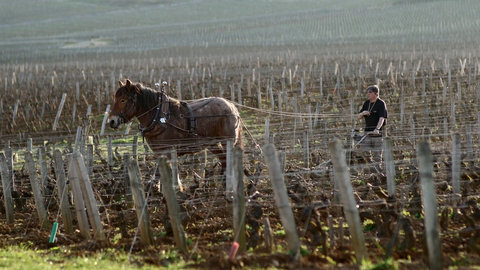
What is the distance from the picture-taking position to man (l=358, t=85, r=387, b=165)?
48.5 ft

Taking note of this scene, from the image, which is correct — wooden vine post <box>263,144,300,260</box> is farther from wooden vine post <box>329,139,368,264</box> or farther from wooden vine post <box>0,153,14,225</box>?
wooden vine post <box>0,153,14,225</box>

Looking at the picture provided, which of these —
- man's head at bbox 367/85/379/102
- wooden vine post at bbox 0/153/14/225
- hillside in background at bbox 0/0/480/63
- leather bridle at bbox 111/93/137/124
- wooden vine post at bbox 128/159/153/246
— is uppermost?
man's head at bbox 367/85/379/102

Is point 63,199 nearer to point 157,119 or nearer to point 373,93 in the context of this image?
point 157,119

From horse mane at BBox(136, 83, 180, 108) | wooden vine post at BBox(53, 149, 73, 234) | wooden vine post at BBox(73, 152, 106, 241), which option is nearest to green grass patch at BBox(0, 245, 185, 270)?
wooden vine post at BBox(73, 152, 106, 241)

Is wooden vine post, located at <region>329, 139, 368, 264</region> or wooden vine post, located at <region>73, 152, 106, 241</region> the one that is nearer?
wooden vine post, located at <region>329, 139, 368, 264</region>

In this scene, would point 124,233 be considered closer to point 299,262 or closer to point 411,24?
point 299,262

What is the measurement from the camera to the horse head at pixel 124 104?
1541 centimetres

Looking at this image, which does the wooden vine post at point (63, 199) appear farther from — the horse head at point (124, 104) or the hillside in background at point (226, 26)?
the hillside in background at point (226, 26)

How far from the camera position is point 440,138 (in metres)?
21.1

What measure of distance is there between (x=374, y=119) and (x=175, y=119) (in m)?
3.78

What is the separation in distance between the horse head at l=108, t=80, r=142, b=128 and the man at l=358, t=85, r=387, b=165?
4.27 metres

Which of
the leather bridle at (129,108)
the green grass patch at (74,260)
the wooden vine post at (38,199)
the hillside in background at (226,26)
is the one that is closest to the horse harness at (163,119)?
the leather bridle at (129,108)

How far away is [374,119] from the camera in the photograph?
49.6 feet

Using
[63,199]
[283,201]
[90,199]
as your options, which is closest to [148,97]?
[63,199]
